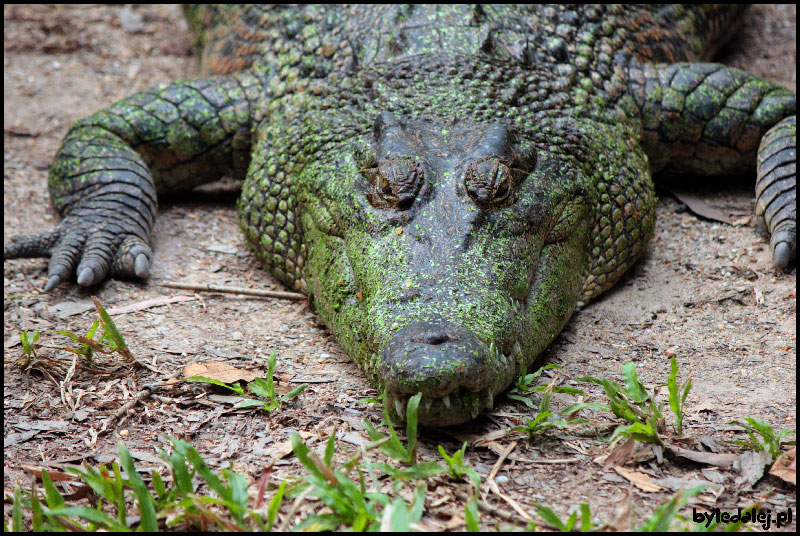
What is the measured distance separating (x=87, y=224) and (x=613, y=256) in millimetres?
2722

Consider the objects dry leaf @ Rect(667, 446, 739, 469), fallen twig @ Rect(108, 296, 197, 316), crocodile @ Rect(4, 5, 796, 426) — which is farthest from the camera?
fallen twig @ Rect(108, 296, 197, 316)

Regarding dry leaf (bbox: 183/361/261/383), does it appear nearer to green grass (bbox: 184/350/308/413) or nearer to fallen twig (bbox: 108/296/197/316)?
green grass (bbox: 184/350/308/413)

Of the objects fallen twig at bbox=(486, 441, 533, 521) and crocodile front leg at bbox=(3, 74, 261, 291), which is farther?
crocodile front leg at bbox=(3, 74, 261, 291)

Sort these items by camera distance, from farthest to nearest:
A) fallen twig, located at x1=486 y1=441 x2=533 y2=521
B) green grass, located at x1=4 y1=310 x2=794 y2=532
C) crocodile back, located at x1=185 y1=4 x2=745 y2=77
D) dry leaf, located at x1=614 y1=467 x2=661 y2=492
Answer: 1. crocodile back, located at x1=185 y1=4 x2=745 y2=77
2. dry leaf, located at x1=614 y1=467 x2=661 y2=492
3. fallen twig, located at x1=486 y1=441 x2=533 y2=521
4. green grass, located at x1=4 y1=310 x2=794 y2=532

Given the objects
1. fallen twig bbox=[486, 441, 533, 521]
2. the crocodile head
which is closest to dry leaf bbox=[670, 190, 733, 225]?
the crocodile head

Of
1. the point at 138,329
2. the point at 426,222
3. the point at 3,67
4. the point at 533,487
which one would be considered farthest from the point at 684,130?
the point at 3,67

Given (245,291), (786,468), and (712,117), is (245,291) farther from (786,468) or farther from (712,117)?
(712,117)

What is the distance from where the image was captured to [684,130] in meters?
4.35

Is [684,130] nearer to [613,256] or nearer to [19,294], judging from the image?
[613,256]

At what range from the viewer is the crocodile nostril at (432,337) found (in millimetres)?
2469

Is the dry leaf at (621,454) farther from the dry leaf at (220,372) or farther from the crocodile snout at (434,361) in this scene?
the dry leaf at (220,372)

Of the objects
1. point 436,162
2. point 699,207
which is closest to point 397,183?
point 436,162

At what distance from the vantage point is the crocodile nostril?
2.47 metres

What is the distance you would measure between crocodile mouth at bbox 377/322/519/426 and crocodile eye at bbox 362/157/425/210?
0.67m
